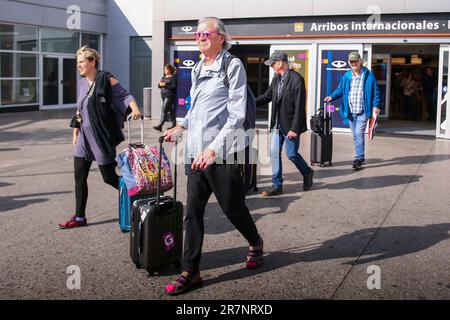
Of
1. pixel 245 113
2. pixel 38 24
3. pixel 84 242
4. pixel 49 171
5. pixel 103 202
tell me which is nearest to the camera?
pixel 245 113

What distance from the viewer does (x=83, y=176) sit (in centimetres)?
557

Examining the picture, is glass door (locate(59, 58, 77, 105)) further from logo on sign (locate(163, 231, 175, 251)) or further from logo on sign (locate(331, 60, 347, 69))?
logo on sign (locate(163, 231, 175, 251))

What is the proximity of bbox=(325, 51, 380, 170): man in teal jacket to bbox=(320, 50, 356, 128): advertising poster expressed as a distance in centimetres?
532

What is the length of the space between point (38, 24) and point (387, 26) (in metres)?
11.7

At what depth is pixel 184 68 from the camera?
55.5ft

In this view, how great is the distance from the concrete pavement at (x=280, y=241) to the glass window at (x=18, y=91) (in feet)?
34.8

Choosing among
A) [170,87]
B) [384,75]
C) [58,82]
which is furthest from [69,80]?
[384,75]

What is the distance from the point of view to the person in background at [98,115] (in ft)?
17.4

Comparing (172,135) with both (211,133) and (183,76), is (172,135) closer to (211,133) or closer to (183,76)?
(211,133)

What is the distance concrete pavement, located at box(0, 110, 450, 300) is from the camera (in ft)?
13.3
